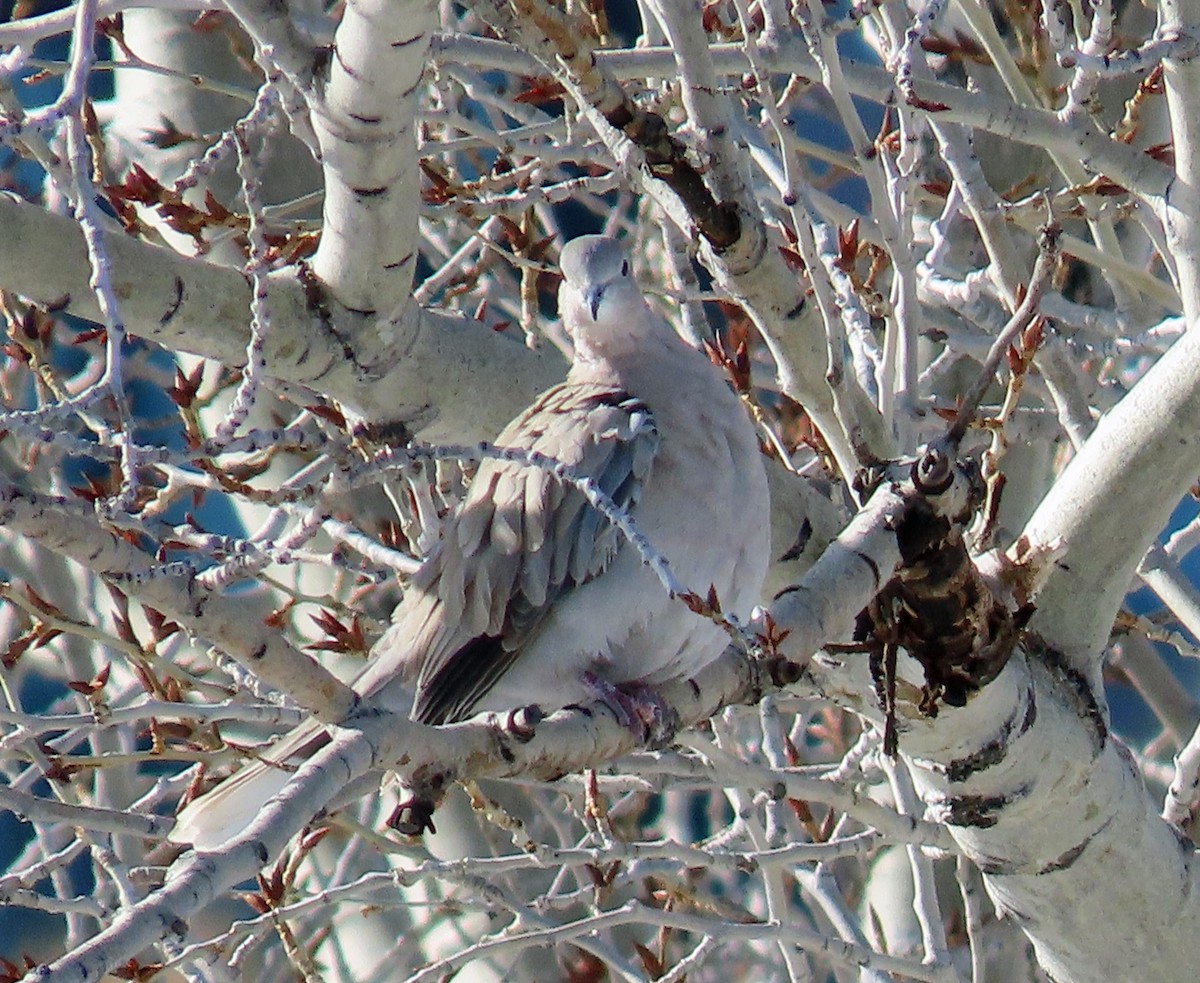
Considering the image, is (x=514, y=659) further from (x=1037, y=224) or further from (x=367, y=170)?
(x=1037, y=224)

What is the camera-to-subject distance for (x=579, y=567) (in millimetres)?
2887

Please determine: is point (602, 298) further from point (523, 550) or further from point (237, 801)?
point (237, 801)

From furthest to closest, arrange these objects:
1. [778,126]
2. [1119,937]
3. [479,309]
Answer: [479,309] → [1119,937] → [778,126]

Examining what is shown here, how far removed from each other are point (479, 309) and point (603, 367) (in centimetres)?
101

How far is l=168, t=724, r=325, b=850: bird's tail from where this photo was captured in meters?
2.66

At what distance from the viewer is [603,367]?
10.6 feet

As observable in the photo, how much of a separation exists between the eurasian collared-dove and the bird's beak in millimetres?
271

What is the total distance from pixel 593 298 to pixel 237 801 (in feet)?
3.88

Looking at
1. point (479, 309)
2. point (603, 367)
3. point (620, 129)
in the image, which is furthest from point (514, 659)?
point (479, 309)

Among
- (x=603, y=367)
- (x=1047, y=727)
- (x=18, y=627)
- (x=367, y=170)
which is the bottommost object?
(x=18, y=627)

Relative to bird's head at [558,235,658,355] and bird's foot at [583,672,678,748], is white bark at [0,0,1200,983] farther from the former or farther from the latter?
bird's head at [558,235,658,355]

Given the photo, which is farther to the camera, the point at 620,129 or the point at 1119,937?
the point at 1119,937

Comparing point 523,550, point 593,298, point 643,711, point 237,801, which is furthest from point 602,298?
point 237,801

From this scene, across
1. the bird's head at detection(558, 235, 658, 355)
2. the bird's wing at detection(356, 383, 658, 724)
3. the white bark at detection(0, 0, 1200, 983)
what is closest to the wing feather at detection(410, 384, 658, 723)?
the bird's wing at detection(356, 383, 658, 724)
